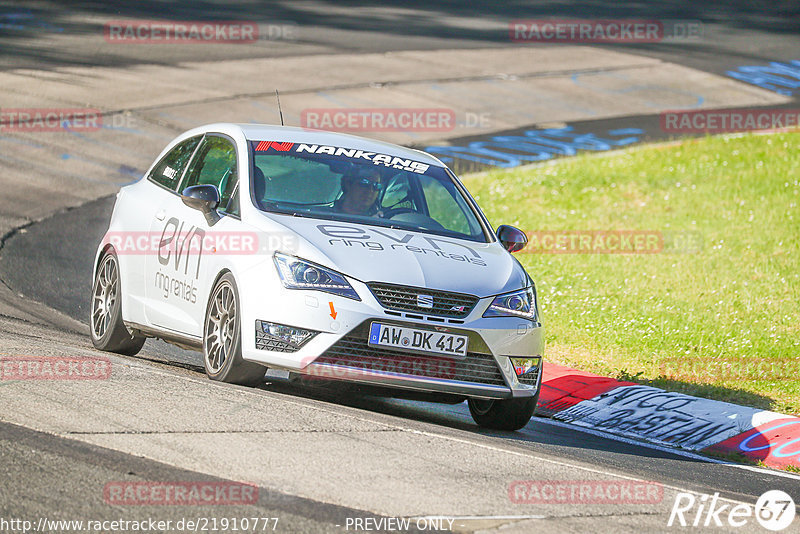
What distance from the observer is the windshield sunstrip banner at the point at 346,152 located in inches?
339

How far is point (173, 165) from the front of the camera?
30.5 feet

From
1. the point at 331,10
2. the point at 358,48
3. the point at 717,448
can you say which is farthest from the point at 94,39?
the point at 717,448

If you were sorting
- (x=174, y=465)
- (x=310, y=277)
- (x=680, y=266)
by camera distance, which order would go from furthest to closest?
(x=680, y=266), (x=310, y=277), (x=174, y=465)

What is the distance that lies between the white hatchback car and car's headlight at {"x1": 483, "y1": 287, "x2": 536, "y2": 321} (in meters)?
0.01

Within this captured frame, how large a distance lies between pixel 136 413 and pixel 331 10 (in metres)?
30.8

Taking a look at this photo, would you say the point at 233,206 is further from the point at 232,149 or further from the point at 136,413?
the point at 136,413

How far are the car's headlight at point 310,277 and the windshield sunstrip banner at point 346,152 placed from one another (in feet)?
A: 4.64

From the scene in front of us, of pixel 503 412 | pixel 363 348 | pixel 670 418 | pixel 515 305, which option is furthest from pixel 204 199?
pixel 670 418

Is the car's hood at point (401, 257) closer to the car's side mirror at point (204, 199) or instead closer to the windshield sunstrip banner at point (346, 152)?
the car's side mirror at point (204, 199)

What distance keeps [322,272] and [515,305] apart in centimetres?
128

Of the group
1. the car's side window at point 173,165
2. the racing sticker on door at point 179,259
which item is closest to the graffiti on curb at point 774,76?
the car's side window at point 173,165

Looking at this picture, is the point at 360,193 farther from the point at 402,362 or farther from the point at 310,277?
the point at 402,362

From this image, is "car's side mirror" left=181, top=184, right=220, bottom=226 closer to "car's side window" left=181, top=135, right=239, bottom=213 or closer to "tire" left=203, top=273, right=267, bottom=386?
"car's side window" left=181, top=135, right=239, bottom=213

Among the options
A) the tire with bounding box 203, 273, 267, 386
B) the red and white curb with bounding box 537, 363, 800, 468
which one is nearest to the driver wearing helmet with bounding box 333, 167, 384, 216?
the tire with bounding box 203, 273, 267, 386
